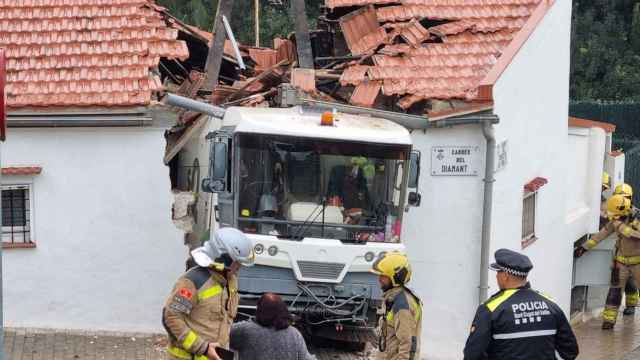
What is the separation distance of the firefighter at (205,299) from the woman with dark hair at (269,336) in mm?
391

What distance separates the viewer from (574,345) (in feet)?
21.1

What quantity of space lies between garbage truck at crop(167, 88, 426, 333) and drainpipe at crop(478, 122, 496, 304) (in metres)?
1.67

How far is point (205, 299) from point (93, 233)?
6.31 metres

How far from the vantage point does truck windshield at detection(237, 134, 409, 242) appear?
1049 cm

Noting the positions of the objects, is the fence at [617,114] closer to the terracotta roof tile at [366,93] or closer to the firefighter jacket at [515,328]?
the terracotta roof tile at [366,93]

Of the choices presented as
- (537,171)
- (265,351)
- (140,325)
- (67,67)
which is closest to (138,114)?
(67,67)

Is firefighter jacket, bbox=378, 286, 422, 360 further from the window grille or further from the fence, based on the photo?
the fence

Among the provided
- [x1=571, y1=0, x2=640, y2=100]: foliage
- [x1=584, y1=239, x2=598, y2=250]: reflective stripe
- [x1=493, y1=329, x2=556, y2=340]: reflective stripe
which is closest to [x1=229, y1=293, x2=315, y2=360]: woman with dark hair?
[x1=493, y1=329, x2=556, y2=340]: reflective stripe

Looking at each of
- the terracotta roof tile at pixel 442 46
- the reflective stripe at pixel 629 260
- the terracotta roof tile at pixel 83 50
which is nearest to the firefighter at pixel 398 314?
the terracotta roof tile at pixel 442 46

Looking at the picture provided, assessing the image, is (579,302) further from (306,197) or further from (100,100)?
(100,100)

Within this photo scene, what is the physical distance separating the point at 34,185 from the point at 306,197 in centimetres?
385

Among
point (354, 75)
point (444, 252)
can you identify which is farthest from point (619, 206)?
point (354, 75)

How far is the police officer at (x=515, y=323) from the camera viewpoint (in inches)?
242

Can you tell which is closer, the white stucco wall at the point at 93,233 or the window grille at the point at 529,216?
the white stucco wall at the point at 93,233
